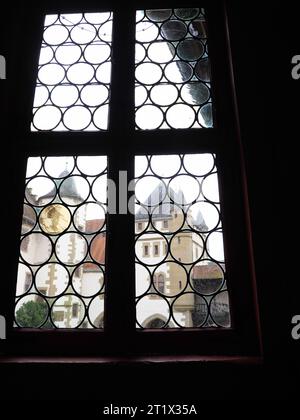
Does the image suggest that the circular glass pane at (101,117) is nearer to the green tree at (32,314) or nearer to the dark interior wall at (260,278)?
the dark interior wall at (260,278)

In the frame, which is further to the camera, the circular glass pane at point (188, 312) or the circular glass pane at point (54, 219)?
the circular glass pane at point (54, 219)

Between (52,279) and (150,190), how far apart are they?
1.83 feet

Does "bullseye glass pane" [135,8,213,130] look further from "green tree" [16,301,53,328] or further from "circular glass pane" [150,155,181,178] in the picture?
"green tree" [16,301,53,328]

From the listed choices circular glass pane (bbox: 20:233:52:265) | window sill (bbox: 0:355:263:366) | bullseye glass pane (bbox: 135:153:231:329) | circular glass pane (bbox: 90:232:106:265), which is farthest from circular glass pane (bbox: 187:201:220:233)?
circular glass pane (bbox: 20:233:52:265)

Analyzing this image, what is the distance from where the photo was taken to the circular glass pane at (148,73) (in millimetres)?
1698

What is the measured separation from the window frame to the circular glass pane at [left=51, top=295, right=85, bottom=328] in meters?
0.04

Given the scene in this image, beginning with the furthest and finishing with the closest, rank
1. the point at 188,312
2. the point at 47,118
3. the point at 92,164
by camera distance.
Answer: the point at 47,118
the point at 92,164
the point at 188,312

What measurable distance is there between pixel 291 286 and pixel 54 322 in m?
0.92

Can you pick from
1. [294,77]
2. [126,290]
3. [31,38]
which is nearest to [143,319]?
[126,290]

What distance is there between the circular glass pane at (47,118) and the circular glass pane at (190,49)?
2.29 ft

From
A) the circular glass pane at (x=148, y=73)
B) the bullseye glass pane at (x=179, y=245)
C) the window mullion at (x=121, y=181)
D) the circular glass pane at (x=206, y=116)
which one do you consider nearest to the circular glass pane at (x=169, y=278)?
the bullseye glass pane at (x=179, y=245)

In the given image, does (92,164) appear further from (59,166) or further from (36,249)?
(36,249)

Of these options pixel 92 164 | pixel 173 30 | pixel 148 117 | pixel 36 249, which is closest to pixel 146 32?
pixel 173 30

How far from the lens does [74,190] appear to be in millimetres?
1531
